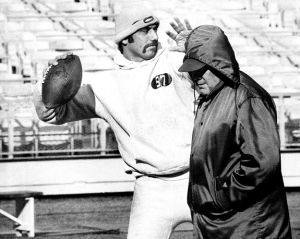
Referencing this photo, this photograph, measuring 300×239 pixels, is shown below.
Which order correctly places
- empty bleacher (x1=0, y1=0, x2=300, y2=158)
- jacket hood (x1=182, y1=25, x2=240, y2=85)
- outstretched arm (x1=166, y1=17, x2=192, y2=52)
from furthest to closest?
empty bleacher (x1=0, y1=0, x2=300, y2=158), outstretched arm (x1=166, y1=17, x2=192, y2=52), jacket hood (x1=182, y1=25, x2=240, y2=85)

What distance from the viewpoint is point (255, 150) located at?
3.92 metres

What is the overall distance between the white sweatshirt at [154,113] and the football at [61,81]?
157 millimetres

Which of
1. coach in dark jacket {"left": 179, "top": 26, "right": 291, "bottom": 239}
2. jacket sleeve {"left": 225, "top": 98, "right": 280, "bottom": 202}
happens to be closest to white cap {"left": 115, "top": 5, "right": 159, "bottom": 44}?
coach in dark jacket {"left": 179, "top": 26, "right": 291, "bottom": 239}

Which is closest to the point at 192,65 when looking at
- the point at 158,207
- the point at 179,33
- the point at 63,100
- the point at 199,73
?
the point at 199,73

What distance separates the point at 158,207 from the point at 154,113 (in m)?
0.48

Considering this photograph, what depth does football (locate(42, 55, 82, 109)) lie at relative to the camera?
556 centimetres

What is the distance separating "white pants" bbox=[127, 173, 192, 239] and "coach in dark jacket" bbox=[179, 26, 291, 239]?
4.02ft

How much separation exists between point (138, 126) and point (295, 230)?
16.7 feet

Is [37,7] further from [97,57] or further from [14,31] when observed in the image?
[97,57]

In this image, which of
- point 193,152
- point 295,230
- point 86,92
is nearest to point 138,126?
point 86,92

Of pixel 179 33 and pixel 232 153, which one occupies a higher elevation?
pixel 179 33

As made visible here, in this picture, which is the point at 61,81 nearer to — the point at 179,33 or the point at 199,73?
the point at 179,33

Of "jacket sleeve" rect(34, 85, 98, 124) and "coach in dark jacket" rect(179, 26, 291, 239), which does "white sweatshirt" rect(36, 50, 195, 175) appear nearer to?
"jacket sleeve" rect(34, 85, 98, 124)

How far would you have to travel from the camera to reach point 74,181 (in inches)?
555
